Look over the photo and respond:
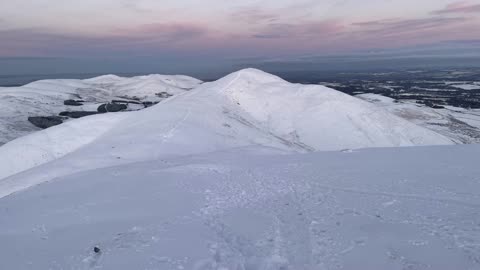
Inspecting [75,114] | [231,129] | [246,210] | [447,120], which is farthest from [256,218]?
[447,120]

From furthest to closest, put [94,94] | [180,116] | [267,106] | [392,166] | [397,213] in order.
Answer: [94,94]
[267,106]
[180,116]
[392,166]
[397,213]

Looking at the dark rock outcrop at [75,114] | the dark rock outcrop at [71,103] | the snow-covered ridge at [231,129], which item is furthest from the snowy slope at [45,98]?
the snow-covered ridge at [231,129]

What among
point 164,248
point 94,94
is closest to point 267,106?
point 164,248

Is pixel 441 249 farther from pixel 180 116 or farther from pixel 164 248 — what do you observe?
pixel 180 116

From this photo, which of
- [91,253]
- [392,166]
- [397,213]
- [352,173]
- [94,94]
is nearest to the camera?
[91,253]

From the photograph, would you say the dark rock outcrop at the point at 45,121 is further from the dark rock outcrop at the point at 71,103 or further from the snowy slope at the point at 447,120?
the snowy slope at the point at 447,120

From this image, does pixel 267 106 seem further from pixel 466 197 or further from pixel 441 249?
pixel 441 249

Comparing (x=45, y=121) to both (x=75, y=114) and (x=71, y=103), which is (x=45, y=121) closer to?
(x=75, y=114)

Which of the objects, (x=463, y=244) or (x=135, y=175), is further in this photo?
(x=135, y=175)
